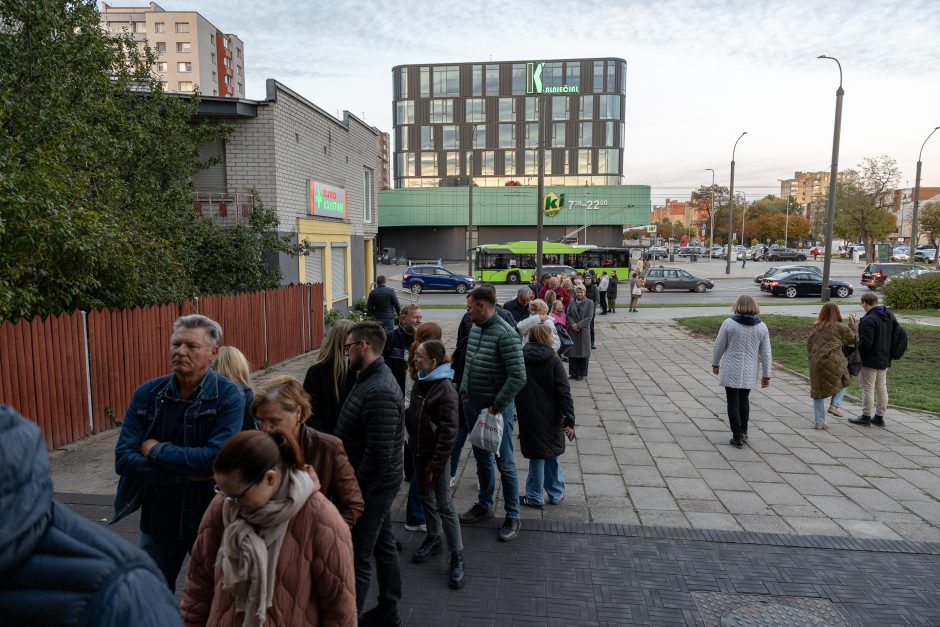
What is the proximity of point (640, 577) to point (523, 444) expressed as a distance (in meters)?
1.39

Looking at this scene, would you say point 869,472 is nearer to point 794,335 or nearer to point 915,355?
point 915,355

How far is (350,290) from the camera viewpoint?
2030cm

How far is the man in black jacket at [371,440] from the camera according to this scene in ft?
11.4

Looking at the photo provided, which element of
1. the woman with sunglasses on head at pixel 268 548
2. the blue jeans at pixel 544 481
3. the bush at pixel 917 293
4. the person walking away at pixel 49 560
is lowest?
the blue jeans at pixel 544 481

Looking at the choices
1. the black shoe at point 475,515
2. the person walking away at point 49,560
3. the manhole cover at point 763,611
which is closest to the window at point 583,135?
the black shoe at point 475,515

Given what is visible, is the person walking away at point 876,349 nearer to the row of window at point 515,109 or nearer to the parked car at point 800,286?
the parked car at point 800,286

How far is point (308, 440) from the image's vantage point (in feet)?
9.87

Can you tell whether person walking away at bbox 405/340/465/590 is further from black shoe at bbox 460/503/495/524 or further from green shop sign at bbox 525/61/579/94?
green shop sign at bbox 525/61/579/94

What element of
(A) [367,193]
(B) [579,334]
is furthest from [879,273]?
(B) [579,334]

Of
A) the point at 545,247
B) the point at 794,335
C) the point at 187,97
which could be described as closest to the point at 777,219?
the point at 545,247

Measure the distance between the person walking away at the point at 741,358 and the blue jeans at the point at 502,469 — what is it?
3184 millimetres

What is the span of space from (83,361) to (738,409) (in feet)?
26.6

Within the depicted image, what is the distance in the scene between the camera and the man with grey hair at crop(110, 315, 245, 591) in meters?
3.03

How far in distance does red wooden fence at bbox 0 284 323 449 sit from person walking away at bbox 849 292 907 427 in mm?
9733
